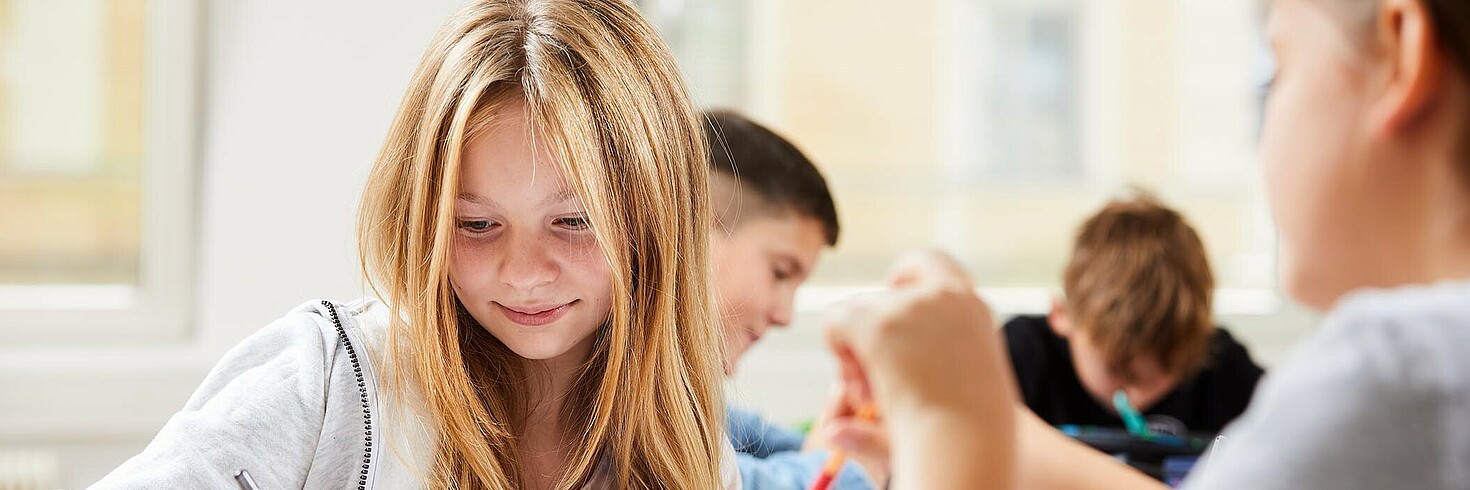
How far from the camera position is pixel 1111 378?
7.06 ft

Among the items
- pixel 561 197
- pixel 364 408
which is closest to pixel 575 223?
pixel 561 197

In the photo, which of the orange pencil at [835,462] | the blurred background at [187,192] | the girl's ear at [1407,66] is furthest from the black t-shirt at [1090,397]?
the girl's ear at [1407,66]

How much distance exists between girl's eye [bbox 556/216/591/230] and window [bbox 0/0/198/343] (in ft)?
5.80

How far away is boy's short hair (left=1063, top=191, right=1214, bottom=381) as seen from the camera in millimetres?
2107

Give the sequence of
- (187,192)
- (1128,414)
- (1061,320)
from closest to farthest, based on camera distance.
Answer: (1128,414) → (1061,320) → (187,192)

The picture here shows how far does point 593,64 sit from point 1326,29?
1.90ft

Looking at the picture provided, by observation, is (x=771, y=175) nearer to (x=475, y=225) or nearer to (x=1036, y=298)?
(x=475, y=225)

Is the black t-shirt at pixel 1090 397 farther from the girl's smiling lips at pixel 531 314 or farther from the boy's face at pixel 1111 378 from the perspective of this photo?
the girl's smiling lips at pixel 531 314

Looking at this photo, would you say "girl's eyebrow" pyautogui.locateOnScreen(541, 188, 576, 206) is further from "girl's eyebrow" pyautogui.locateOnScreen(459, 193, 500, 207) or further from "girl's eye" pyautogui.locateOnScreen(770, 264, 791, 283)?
"girl's eye" pyautogui.locateOnScreen(770, 264, 791, 283)

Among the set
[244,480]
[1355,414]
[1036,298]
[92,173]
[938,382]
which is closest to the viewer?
[1355,414]

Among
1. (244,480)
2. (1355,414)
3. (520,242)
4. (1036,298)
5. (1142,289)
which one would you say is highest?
(1355,414)

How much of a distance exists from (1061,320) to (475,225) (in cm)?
161

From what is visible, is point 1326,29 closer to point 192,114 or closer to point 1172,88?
point 192,114

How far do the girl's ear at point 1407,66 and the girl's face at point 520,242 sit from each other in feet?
1.89
